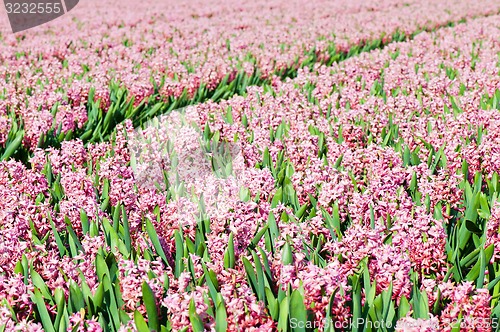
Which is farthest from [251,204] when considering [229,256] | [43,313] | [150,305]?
[43,313]

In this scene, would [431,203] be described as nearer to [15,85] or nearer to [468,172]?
[468,172]

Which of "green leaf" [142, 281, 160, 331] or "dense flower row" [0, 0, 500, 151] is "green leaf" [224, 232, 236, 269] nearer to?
"green leaf" [142, 281, 160, 331]

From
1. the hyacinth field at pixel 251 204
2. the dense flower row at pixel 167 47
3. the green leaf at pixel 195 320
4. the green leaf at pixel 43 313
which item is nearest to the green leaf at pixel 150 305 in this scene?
the hyacinth field at pixel 251 204

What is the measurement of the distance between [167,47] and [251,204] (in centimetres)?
805

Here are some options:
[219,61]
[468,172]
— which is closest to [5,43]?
[219,61]

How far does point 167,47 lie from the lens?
10453mm

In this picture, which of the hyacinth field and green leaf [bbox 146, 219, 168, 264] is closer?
the hyacinth field

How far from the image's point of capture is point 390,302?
2.34 metres

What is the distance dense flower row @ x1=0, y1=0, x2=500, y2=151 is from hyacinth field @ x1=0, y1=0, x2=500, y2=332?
6cm

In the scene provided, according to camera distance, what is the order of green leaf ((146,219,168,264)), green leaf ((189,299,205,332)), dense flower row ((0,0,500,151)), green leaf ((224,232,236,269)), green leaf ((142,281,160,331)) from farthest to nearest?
dense flower row ((0,0,500,151)) → green leaf ((146,219,168,264)) → green leaf ((224,232,236,269)) → green leaf ((142,281,160,331)) → green leaf ((189,299,205,332))

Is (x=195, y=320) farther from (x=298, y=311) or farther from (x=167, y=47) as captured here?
(x=167, y=47)

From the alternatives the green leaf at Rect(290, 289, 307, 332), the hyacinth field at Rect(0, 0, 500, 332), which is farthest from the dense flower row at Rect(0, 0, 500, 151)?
the green leaf at Rect(290, 289, 307, 332)

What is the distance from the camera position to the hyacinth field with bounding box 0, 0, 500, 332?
2.31 metres

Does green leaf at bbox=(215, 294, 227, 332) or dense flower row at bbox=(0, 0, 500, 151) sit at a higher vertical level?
dense flower row at bbox=(0, 0, 500, 151)
